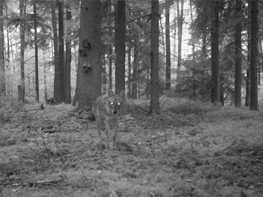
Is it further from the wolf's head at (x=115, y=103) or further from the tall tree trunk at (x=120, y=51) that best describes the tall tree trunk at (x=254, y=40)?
the wolf's head at (x=115, y=103)

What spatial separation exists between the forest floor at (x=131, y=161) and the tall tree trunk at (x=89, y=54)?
1.23 metres

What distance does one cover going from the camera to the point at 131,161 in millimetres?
5785

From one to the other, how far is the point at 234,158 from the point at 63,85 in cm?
1714

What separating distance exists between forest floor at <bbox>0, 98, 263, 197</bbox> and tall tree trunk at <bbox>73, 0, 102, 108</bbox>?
1.23 metres

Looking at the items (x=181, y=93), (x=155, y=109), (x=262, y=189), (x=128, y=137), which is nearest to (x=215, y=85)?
(x=181, y=93)

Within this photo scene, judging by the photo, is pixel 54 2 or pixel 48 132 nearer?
pixel 48 132

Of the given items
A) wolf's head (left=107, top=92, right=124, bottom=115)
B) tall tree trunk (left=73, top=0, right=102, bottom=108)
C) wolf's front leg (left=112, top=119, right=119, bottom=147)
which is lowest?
wolf's front leg (left=112, top=119, right=119, bottom=147)

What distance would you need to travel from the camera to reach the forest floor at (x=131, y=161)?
13.6ft

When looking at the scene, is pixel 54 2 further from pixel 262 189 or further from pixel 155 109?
pixel 262 189

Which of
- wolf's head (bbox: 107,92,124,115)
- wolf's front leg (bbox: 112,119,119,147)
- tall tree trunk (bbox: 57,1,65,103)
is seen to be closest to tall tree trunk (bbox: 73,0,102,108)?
wolf's head (bbox: 107,92,124,115)

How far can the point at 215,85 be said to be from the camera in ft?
53.5

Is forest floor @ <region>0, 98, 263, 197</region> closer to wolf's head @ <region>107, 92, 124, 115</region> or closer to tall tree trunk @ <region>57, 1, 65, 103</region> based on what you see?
wolf's head @ <region>107, 92, 124, 115</region>

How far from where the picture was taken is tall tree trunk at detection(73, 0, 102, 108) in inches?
419

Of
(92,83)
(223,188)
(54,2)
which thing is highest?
(54,2)
